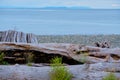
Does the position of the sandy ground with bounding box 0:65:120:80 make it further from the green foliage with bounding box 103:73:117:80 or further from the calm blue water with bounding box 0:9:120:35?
the calm blue water with bounding box 0:9:120:35

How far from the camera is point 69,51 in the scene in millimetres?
5332

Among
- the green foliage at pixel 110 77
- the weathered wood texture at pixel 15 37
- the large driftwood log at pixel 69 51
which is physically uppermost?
the weathered wood texture at pixel 15 37

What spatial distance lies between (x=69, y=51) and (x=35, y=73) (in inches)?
38.4

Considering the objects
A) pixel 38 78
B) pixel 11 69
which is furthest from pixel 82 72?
pixel 11 69

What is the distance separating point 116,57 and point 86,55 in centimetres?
42

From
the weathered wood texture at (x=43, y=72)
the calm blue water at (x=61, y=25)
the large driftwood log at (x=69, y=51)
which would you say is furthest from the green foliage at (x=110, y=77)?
the calm blue water at (x=61, y=25)

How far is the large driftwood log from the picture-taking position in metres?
5.29

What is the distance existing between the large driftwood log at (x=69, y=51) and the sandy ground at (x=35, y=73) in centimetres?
73

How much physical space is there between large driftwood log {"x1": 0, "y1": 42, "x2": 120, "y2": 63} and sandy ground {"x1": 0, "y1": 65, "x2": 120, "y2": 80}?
727mm

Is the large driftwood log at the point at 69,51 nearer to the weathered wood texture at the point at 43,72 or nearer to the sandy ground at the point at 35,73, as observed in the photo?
the weathered wood texture at the point at 43,72

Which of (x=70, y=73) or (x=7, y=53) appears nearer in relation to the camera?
(x=70, y=73)

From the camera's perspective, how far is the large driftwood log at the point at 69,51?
529 centimetres

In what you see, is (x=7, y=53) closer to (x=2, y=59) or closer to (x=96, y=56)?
(x=2, y=59)

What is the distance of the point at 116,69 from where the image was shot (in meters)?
4.66
